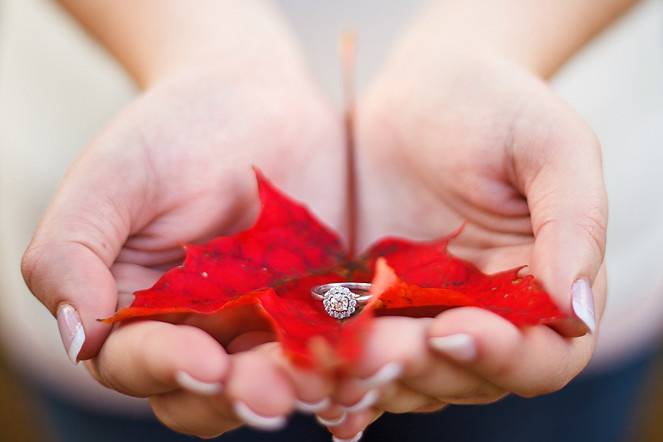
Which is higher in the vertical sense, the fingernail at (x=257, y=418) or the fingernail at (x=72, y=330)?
the fingernail at (x=257, y=418)

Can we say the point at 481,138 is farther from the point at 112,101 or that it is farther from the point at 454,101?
the point at 112,101

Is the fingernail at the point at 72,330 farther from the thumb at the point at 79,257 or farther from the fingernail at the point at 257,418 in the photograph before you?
the fingernail at the point at 257,418

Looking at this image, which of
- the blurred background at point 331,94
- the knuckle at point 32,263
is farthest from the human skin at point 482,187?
the knuckle at point 32,263

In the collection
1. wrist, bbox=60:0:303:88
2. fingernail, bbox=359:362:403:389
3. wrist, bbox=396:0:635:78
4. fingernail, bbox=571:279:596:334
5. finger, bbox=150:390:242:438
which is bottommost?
finger, bbox=150:390:242:438

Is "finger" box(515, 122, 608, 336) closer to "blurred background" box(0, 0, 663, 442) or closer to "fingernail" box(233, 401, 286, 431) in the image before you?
"fingernail" box(233, 401, 286, 431)

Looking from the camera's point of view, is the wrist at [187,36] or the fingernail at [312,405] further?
the wrist at [187,36]

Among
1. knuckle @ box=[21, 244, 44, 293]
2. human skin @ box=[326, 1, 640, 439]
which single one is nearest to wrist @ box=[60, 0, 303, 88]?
human skin @ box=[326, 1, 640, 439]
